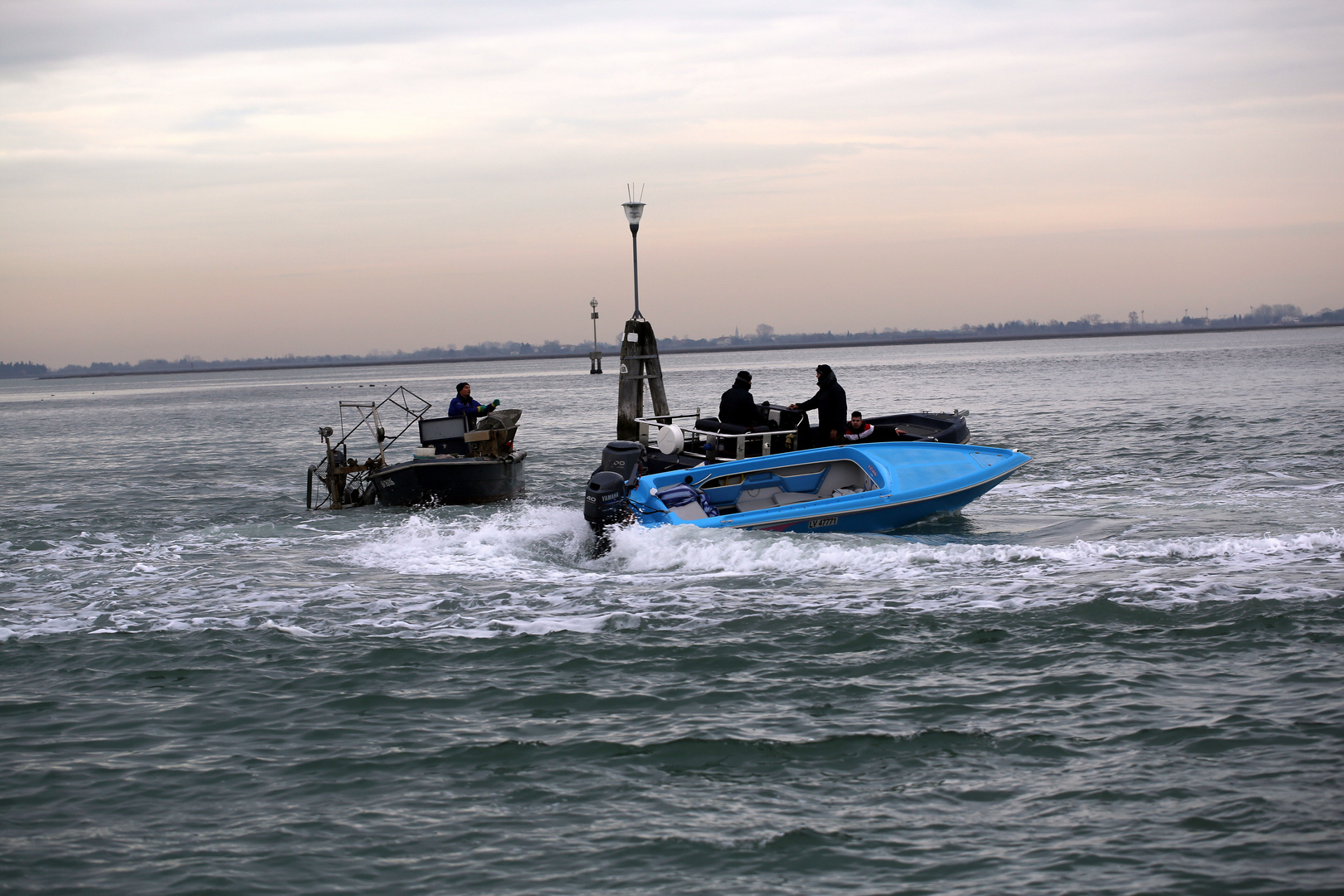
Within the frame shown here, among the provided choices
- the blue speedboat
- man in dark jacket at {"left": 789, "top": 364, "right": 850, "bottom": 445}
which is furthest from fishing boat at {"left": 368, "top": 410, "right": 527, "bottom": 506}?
man in dark jacket at {"left": 789, "top": 364, "right": 850, "bottom": 445}

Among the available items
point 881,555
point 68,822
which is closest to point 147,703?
point 68,822

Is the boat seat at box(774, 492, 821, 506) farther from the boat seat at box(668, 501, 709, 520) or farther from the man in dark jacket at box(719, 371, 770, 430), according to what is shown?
the boat seat at box(668, 501, 709, 520)

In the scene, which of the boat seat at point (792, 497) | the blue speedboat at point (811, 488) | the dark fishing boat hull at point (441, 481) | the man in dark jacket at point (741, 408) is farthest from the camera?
the dark fishing boat hull at point (441, 481)

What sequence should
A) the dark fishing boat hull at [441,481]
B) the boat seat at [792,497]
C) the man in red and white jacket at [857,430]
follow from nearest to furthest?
the boat seat at [792,497], the man in red and white jacket at [857,430], the dark fishing boat hull at [441,481]

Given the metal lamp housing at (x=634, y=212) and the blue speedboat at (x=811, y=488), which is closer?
the blue speedboat at (x=811, y=488)

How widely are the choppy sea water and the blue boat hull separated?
1.23 feet

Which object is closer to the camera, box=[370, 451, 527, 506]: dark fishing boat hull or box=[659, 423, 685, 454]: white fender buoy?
box=[659, 423, 685, 454]: white fender buoy

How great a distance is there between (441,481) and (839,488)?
7002mm

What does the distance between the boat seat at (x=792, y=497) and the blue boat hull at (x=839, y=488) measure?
13 millimetres

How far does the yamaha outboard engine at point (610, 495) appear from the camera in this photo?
1180 cm

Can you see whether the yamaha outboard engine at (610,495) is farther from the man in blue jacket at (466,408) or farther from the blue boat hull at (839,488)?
the man in blue jacket at (466,408)

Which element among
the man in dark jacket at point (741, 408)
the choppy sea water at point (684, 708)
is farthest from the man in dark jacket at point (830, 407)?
the choppy sea water at point (684, 708)

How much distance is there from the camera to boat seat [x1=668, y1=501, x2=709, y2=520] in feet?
40.2

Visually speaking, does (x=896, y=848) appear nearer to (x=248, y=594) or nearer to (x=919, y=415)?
(x=248, y=594)
